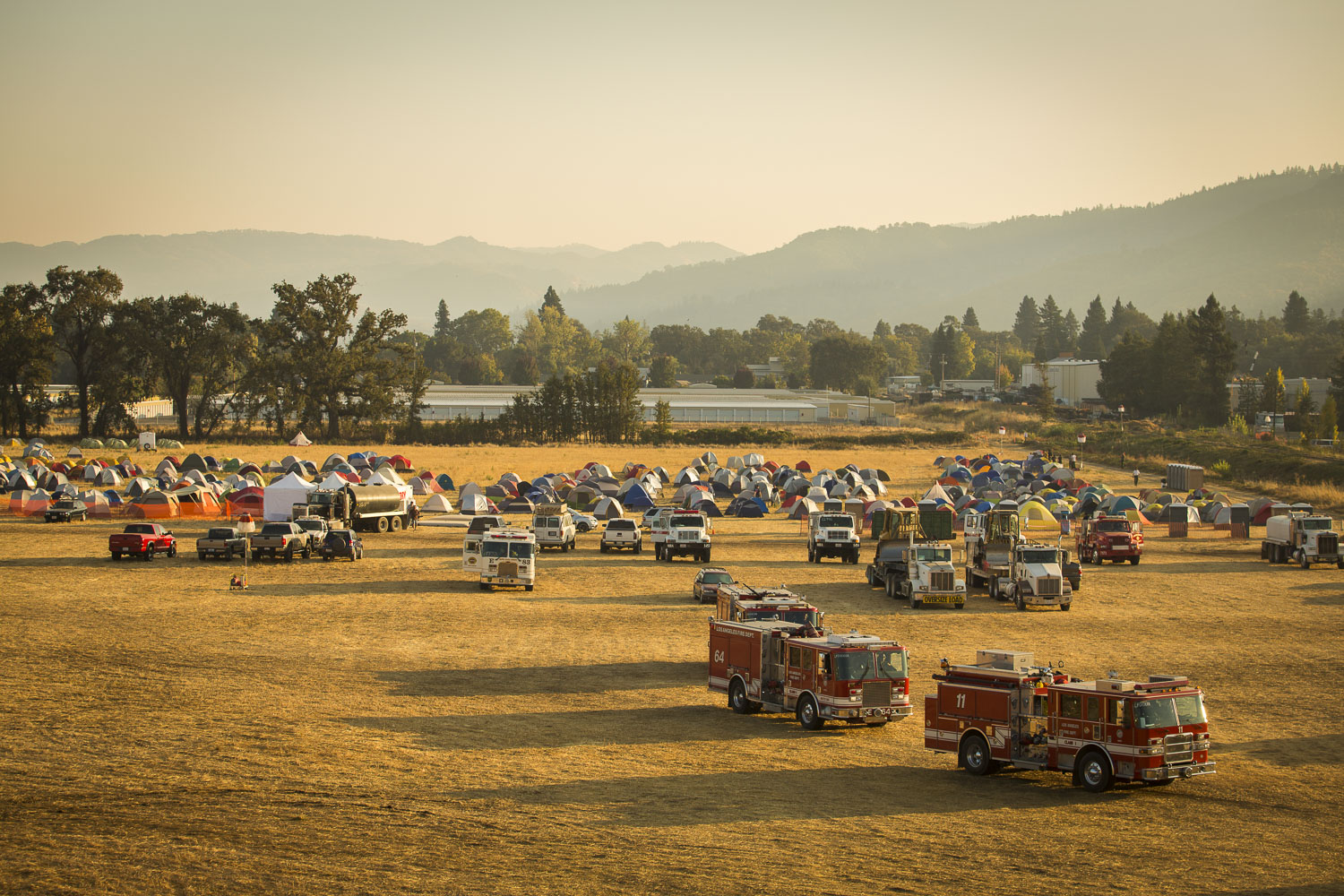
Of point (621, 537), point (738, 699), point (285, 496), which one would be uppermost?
point (285, 496)

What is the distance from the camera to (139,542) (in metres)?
33.6

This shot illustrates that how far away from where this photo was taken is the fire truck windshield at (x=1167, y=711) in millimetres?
13453

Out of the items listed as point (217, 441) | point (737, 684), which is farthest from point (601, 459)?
point (737, 684)

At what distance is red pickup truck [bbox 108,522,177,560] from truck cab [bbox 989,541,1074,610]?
24.2m

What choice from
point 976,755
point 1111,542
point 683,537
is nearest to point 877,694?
point 976,755

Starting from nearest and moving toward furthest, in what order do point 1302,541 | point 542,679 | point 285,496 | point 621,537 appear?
point 542,679, point 1302,541, point 621,537, point 285,496

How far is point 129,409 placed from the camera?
97.2m

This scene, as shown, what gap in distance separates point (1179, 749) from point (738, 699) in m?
6.79

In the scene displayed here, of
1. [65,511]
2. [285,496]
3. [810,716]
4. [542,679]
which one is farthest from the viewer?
[65,511]

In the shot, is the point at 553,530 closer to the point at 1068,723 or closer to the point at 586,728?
the point at 586,728

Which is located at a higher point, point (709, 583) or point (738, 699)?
point (709, 583)

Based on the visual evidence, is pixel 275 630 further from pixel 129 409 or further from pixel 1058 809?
pixel 129 409

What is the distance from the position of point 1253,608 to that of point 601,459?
5619 cm

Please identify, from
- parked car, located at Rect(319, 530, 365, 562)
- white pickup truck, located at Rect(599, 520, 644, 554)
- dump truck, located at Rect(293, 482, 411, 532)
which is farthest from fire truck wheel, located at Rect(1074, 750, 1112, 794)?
dump truck, located at Rect(293, 482, 411, 532)
